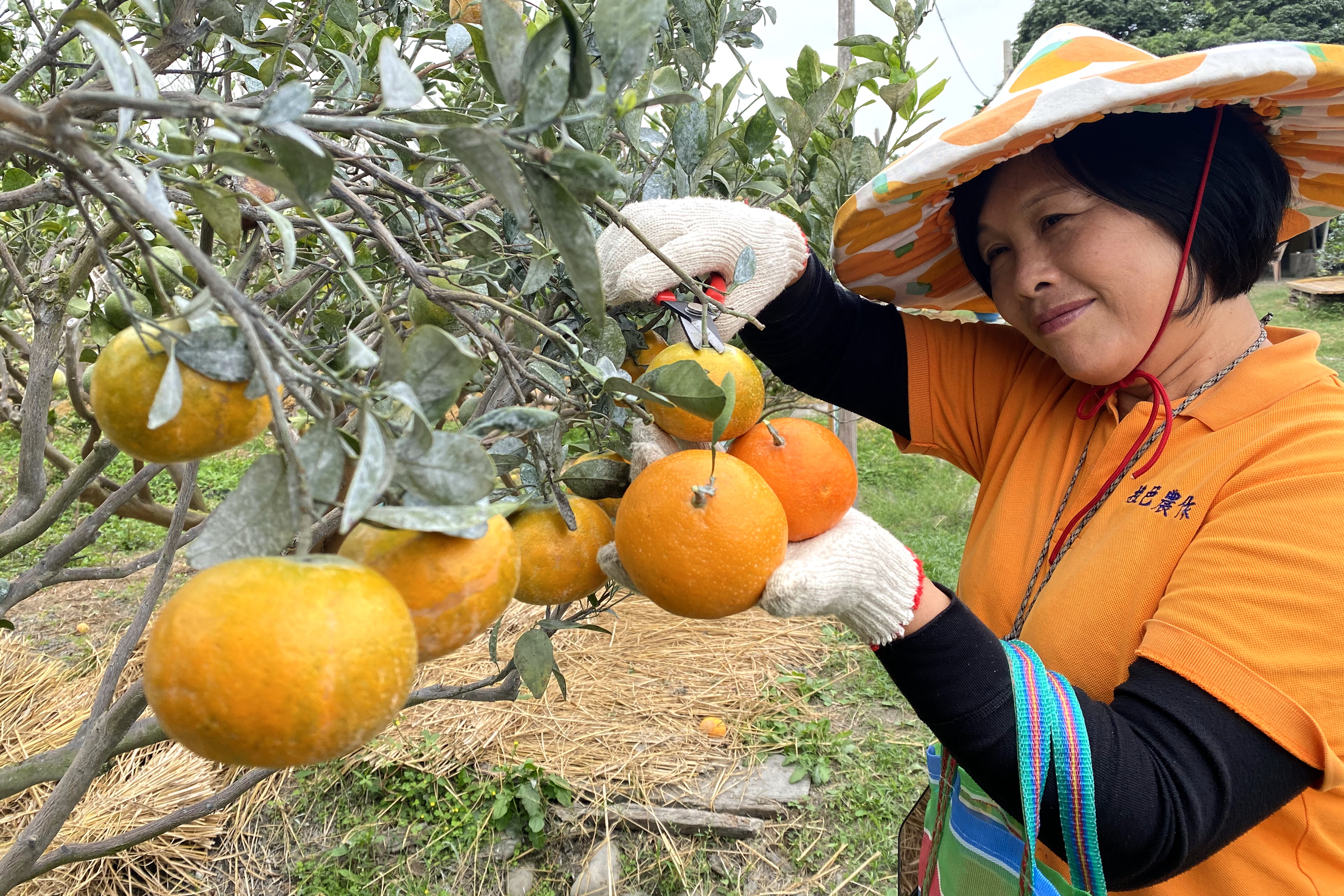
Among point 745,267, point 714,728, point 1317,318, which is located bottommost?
point 1317,318

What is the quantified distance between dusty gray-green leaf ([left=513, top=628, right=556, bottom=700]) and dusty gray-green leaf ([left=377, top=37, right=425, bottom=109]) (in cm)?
67

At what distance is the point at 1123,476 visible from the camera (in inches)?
41.6

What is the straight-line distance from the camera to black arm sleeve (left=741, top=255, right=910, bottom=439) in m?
1.32

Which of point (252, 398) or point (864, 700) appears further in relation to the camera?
point (864, 700)

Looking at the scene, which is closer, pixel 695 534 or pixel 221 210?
pixel 221 210

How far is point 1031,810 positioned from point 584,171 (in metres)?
0.78

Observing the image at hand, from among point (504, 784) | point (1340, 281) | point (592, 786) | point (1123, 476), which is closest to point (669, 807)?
point (592, 786)

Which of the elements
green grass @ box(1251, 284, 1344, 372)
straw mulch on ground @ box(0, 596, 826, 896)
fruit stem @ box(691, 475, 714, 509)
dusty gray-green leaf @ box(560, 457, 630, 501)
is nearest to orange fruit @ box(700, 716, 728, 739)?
straw mulch on ground @ box(0, 596, 826, 896)

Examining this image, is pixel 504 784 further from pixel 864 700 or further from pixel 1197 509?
pixel 1197 509

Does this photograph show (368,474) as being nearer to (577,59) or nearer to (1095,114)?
(577,59)

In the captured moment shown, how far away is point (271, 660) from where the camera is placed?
1.27 feet

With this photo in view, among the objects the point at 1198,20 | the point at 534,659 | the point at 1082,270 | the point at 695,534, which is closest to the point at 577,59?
the point at 695,534

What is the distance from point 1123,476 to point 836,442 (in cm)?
43

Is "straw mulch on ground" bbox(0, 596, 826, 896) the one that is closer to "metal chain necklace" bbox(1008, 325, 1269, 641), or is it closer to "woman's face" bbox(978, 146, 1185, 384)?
"metal chain necklace" bbox(1008, 325, 1269, 641)
